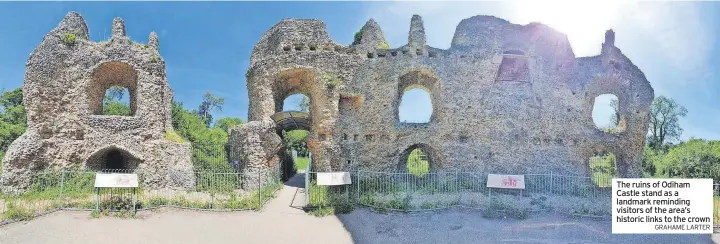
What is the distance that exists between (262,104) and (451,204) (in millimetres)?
9636

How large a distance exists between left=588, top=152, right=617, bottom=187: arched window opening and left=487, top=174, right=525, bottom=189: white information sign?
685 cm

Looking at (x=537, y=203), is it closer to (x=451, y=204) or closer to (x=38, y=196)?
(x=451, y=204)

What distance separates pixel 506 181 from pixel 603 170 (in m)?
13.6

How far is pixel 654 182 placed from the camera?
40.4 feet

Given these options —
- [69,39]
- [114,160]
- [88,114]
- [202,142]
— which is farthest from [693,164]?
[69,39]

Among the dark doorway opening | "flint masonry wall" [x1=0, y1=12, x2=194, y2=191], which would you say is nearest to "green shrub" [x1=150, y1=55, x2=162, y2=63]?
"flint masonry wall" [x1=0, y1=12, x2=194, y2=191]

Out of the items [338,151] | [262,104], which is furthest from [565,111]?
[262,104]

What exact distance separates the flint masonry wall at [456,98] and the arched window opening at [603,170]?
792 millimetres

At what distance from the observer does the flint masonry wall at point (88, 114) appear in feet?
61.6

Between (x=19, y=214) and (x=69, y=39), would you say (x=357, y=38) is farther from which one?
(x=19, y=214)

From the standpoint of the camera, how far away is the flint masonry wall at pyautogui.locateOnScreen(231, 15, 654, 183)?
2081 cm

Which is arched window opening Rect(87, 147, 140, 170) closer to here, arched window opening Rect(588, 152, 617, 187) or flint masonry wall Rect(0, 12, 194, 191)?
flint masonry wall Rect(0, 12, 194, 191)

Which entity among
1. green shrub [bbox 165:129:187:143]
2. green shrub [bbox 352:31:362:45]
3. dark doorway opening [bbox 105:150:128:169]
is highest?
green shrub [bbox 352:31:362:45]

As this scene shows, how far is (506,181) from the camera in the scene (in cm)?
1612
